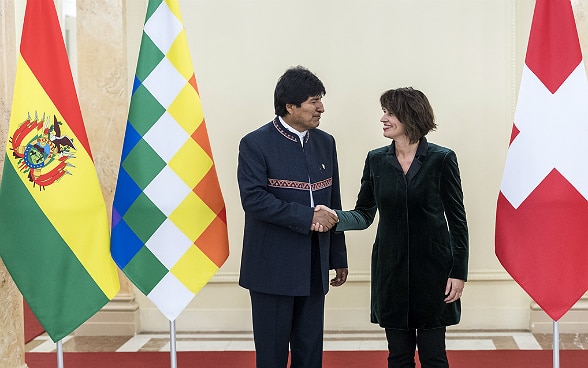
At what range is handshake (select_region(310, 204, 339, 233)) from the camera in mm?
3428

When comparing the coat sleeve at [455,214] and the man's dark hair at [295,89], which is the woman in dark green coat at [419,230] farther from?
the man's dark hair at [295,89]

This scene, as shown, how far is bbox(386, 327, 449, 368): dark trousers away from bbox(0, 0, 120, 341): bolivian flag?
126cm

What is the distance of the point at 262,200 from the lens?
340cm

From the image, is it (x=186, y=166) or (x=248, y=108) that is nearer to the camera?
(x=186, y=166)

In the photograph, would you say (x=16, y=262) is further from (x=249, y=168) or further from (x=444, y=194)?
(x=444, y=194)

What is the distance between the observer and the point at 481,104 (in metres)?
5.62

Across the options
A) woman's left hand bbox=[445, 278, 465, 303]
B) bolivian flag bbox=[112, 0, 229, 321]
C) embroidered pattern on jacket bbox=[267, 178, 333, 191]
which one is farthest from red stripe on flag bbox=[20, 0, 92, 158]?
woman's left hand bbox=[445, 278, 465, 303]

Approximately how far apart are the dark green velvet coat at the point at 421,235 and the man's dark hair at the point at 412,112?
2.6 inches

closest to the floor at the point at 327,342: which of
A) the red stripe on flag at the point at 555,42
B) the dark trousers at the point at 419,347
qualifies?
the dark trousers at the point at 419,347

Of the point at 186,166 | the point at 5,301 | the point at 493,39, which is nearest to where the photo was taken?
the point at 186,166

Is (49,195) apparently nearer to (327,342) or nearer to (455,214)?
(455,214)

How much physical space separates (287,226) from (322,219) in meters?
0.15

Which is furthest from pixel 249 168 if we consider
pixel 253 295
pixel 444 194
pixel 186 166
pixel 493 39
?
pixel 493 39

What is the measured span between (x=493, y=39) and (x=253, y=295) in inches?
114
